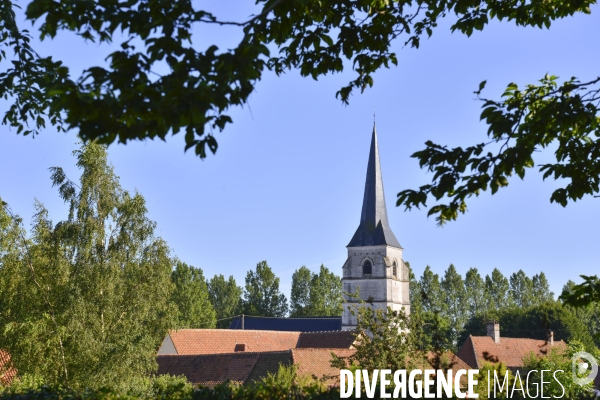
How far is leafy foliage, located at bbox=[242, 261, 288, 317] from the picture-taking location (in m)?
89.8

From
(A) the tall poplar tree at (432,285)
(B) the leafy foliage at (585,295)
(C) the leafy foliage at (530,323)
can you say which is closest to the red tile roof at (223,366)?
(B) the leafy foliage at (585,295)

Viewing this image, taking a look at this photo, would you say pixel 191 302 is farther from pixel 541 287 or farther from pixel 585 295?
pixel 585 295

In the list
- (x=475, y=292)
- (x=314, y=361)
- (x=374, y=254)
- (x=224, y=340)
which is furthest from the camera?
(x=475, y=292)

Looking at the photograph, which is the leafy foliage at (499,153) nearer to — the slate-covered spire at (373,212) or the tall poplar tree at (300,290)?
the slate-covered spire at (373,212)

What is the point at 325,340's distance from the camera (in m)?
54.9

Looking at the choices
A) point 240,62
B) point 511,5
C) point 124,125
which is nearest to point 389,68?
point 511,5

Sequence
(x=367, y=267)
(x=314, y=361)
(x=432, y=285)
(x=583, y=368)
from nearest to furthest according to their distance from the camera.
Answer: (x=583, y=368) → (x=314, y=361) → (x=367, y=267) → (x=432, y=285)

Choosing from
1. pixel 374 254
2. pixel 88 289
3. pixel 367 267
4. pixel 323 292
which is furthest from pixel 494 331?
pixel 88 289

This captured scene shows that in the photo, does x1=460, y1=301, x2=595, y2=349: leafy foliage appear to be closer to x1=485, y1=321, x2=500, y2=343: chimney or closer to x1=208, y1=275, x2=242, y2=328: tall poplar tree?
x1=485, y1=321, x2=500, y2=343: chimney

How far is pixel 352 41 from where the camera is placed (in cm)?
810

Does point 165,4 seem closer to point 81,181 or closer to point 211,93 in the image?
point 211,93

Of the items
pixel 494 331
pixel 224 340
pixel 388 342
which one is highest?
pixel 494 331

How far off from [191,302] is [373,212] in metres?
21.9

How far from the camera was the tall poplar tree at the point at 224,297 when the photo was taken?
90750 mm
